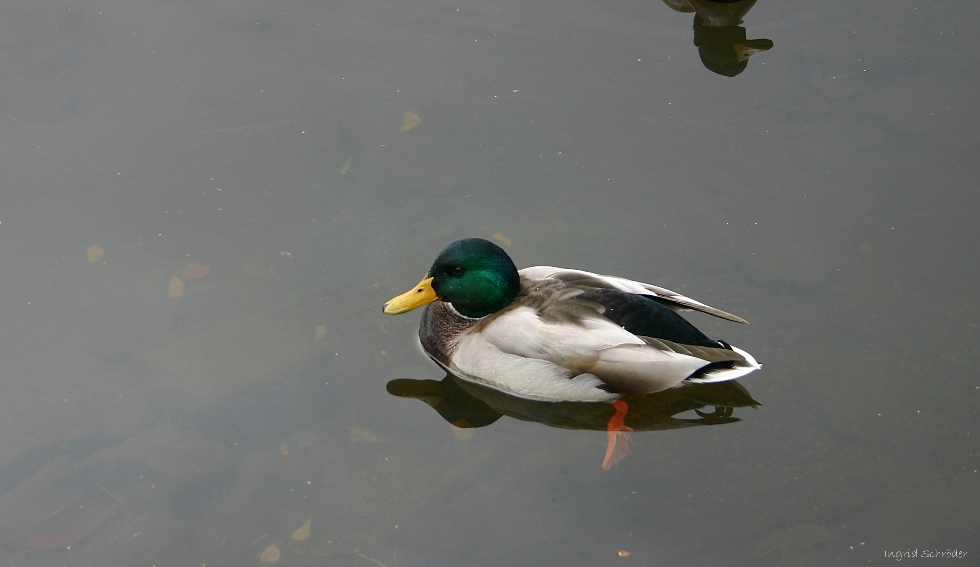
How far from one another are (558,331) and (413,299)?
84 cm

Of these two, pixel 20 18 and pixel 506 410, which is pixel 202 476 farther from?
pixel 20 18

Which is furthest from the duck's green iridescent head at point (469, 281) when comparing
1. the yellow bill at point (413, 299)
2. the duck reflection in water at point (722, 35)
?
the duck reflection in water at point (722, 35)

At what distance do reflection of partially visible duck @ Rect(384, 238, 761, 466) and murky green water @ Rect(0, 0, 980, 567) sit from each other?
0.86ft

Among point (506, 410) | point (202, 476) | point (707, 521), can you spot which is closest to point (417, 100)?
point (506, 410)

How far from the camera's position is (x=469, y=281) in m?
4.85

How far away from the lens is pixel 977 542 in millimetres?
4230

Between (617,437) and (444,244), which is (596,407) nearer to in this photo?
(617,437)

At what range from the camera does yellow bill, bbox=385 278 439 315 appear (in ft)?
16.1

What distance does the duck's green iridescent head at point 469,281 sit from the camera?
4.82 meters

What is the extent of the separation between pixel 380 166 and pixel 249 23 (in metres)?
2.03

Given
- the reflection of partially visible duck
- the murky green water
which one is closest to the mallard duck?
the reflection of partially visible duck

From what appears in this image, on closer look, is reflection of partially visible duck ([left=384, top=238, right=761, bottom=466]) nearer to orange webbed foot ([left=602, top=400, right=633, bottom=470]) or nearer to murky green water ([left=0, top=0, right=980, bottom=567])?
orange webbed foot ([left=602, top=400, right=633, bottom=470])

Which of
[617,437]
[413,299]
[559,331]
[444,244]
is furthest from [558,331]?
[444,244]

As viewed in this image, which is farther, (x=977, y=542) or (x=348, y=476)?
(x=348, y=476)
